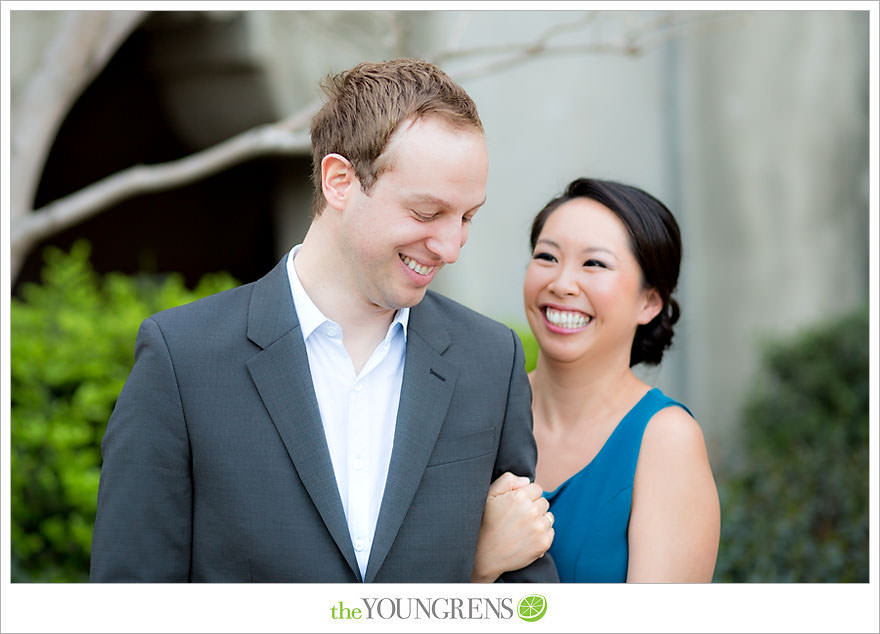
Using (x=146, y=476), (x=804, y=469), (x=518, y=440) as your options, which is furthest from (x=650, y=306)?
(x=804, y=469)

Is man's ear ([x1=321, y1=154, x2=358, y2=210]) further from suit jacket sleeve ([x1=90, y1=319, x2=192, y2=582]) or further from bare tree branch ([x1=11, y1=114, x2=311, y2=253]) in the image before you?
bare tree branch ([x1=11, y1=114, x2=311, y2=253])

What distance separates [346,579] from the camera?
70.9 inches

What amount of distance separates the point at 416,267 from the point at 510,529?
0.59 metres

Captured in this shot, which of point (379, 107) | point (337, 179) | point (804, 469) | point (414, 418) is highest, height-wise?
point (379, 107)

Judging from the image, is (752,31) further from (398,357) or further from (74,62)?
(398,357)

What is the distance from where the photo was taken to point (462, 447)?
190 cm

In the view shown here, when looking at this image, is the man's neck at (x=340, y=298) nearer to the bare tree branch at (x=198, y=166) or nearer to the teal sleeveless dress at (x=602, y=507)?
the teal sleeveless dress at (x=602, y=507)

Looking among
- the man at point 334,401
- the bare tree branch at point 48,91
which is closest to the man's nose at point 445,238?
the man at point 334,401

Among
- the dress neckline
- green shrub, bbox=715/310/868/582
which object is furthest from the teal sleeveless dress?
green shrub, bbox=715/310/868/582

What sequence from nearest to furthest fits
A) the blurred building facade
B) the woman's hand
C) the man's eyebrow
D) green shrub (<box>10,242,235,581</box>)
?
the man's eyebrow, the woman's hand, green shrub (<box>10,242,235,581</box>), the blurred building facade

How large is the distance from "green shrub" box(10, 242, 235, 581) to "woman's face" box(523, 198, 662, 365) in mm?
2167

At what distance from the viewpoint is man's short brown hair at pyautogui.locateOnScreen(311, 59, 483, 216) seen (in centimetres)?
170

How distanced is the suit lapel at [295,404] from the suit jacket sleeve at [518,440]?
40 centimetres

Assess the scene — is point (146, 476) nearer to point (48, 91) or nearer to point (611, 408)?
point (611, 408)
